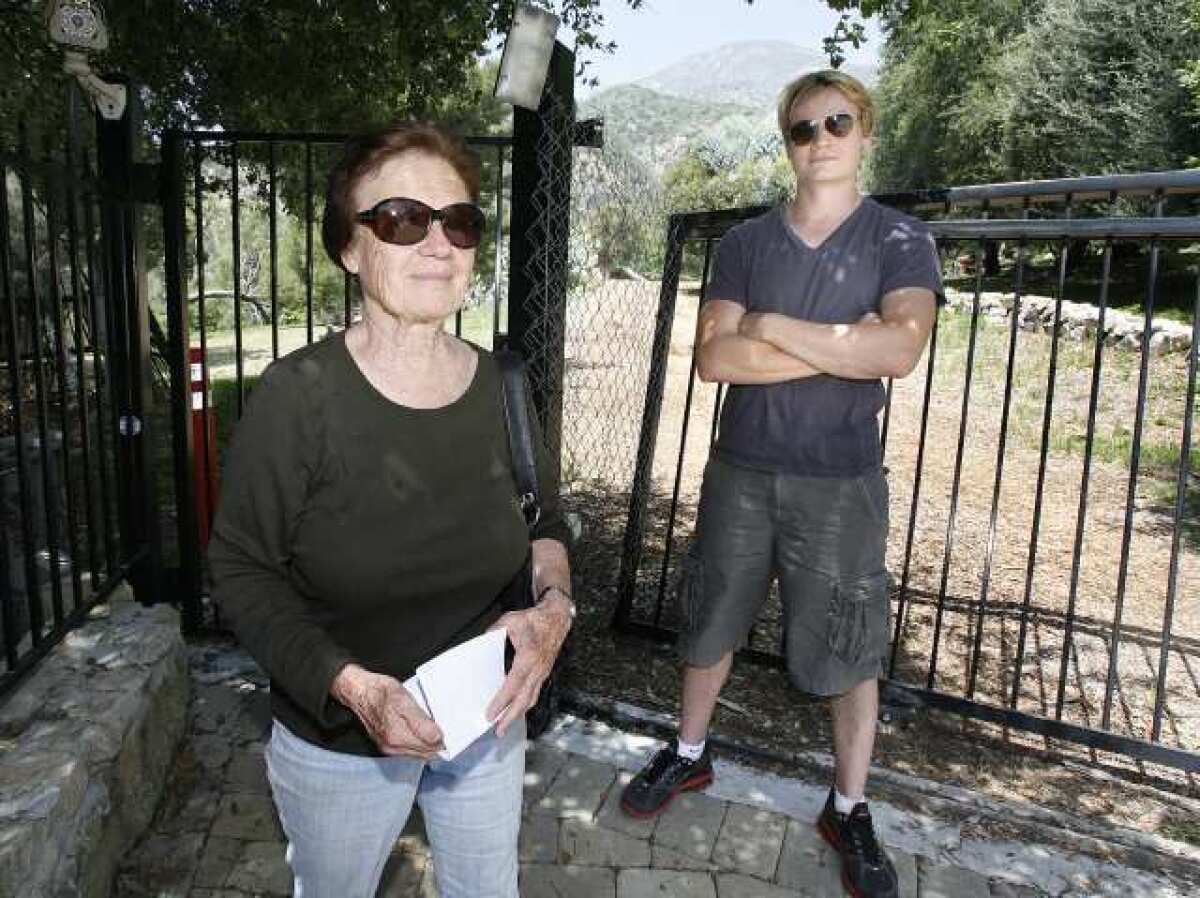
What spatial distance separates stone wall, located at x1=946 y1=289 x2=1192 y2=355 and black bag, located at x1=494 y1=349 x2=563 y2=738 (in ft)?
38.4

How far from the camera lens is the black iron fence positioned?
10.3 ft

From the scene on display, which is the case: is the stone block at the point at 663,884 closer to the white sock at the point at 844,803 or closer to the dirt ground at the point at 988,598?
the white sock at the point at 844,803

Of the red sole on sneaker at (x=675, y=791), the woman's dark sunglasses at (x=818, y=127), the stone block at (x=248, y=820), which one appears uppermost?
the woman's dark sunglasses at (x=818, y=127)

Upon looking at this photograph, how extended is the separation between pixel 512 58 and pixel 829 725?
2.71m

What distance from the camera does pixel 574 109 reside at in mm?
3109

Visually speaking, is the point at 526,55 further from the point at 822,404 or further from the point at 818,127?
the point at 822,404

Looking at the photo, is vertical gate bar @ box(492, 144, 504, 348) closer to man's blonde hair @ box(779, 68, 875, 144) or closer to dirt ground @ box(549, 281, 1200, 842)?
man's blonde hair @ box(779, 68, 875, 144)

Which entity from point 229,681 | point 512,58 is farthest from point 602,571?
point 512,58

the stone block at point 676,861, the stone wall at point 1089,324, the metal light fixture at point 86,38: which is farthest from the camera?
the stone wall at point 1089,324

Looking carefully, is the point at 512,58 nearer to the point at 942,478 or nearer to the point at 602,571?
the point at 602,571

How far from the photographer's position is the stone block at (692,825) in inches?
108

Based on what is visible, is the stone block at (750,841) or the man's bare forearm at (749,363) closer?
the man's bare forearm at (749,363)

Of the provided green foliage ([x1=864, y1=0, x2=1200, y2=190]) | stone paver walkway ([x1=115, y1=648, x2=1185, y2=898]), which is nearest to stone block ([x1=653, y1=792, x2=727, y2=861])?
stone paver walkway ([x1=115, y1=648, x2=1185, y2=898])

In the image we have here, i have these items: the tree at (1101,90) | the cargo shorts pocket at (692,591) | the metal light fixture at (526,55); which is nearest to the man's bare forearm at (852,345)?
the cargo shorts pocket at (692,591)
